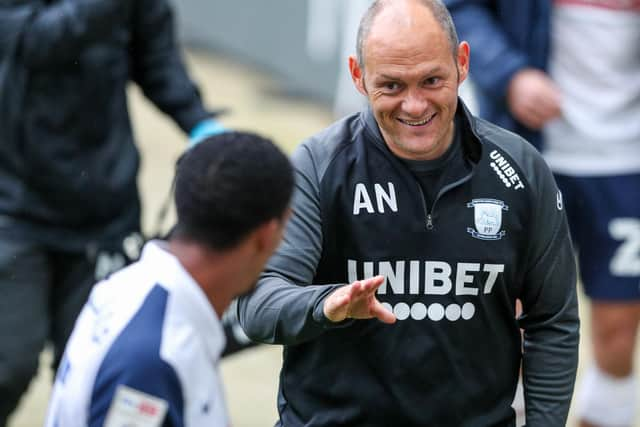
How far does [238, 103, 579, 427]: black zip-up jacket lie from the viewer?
3408 mm

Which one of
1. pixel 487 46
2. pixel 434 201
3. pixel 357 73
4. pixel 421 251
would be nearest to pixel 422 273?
pixel 421 251

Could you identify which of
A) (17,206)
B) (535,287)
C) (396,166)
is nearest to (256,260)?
(396,166)

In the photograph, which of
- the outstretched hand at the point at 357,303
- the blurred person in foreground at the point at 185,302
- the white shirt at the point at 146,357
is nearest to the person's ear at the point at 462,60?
the outstretched hand at the point at 357,303

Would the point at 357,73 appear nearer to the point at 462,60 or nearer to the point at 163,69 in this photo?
the point at 462,60

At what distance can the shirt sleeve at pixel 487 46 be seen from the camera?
15.3 ft

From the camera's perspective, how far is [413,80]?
10.9 ft

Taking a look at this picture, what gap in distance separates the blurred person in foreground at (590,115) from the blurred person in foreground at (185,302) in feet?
6.57

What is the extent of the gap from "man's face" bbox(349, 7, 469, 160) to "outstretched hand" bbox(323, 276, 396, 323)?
1.54ft

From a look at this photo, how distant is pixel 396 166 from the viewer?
3430 mm

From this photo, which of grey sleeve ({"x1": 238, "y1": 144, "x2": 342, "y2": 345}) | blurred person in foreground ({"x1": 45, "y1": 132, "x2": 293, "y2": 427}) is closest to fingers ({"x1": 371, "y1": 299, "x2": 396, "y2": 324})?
grey sleeve ({"x1": 238, "y1": 144, "x2": 342, "y2": 345})

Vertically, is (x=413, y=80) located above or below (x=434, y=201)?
above

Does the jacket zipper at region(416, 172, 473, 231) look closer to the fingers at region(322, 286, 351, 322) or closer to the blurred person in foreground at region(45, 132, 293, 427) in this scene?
the fingers at region(322, 286, 351, 322)

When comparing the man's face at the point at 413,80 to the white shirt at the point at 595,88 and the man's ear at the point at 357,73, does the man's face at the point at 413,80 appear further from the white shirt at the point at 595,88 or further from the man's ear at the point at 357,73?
the white shirt at the point at 595,88

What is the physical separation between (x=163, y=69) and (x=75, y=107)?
0.45 meters
